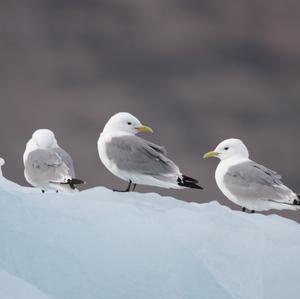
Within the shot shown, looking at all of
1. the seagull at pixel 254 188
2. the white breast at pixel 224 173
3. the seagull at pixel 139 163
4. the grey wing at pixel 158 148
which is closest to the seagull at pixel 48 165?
the seagull at pixel 139 163

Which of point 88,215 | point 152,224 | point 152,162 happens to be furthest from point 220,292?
point 152,162

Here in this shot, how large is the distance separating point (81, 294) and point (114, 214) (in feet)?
3.36

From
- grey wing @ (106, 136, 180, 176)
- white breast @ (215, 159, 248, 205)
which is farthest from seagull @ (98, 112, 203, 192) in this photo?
white breast @ (215, 159, 248, 205)

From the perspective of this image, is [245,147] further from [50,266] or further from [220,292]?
[50,266]

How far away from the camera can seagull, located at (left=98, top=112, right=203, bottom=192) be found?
31.3 ft

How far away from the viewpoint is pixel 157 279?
7.76 metres

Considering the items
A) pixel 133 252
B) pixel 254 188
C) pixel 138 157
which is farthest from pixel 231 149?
pixel 133 252

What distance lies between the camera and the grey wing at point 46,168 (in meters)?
10.0

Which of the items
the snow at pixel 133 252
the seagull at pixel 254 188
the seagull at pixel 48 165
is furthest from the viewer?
the seagull at pixel 48 165

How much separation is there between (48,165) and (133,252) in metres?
2.63

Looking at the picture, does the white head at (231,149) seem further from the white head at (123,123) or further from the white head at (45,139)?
the white head at (45,139)

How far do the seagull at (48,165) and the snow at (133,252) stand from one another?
1.40 meters

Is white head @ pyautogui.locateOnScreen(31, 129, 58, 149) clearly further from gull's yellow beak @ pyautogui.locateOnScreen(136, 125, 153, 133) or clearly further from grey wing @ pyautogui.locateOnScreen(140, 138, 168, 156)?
grey wing @ pyautogui.locateOnScreen(140, 138, 168, 156)

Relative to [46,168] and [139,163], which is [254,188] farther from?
[46,168]
